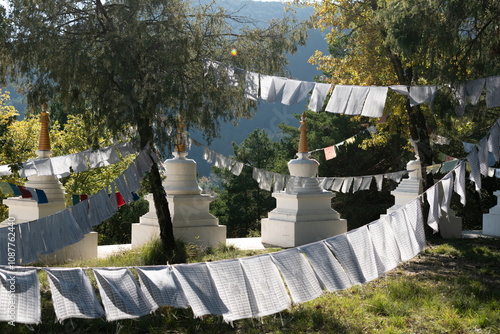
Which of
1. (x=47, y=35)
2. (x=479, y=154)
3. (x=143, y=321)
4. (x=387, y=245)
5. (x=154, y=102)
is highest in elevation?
(x=47, y=35)

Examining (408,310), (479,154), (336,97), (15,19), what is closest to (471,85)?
(479,154)

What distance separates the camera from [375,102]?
27.3 feet

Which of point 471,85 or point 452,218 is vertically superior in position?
point 471,85

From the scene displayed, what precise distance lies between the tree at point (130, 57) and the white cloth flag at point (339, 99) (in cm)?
199

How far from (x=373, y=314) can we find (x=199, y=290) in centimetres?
266

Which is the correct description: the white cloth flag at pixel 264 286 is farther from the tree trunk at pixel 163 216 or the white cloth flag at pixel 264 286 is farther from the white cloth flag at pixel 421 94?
the tree trunk at pixel 163 216

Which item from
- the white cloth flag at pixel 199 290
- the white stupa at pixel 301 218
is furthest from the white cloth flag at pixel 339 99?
the white stupa at pixel 301 218

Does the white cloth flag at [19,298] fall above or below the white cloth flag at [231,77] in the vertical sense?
below

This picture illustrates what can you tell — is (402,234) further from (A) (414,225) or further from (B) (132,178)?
(B) (132,178)

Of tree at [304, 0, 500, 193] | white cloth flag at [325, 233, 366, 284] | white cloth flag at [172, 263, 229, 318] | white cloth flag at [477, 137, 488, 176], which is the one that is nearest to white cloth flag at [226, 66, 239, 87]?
tree at [304, 0, 500, 193]

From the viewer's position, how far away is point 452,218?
1484 centimetres

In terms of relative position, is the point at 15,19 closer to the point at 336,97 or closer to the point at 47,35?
the point at 47,35

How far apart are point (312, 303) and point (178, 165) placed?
6.47 metres

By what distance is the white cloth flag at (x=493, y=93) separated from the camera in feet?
26.2
